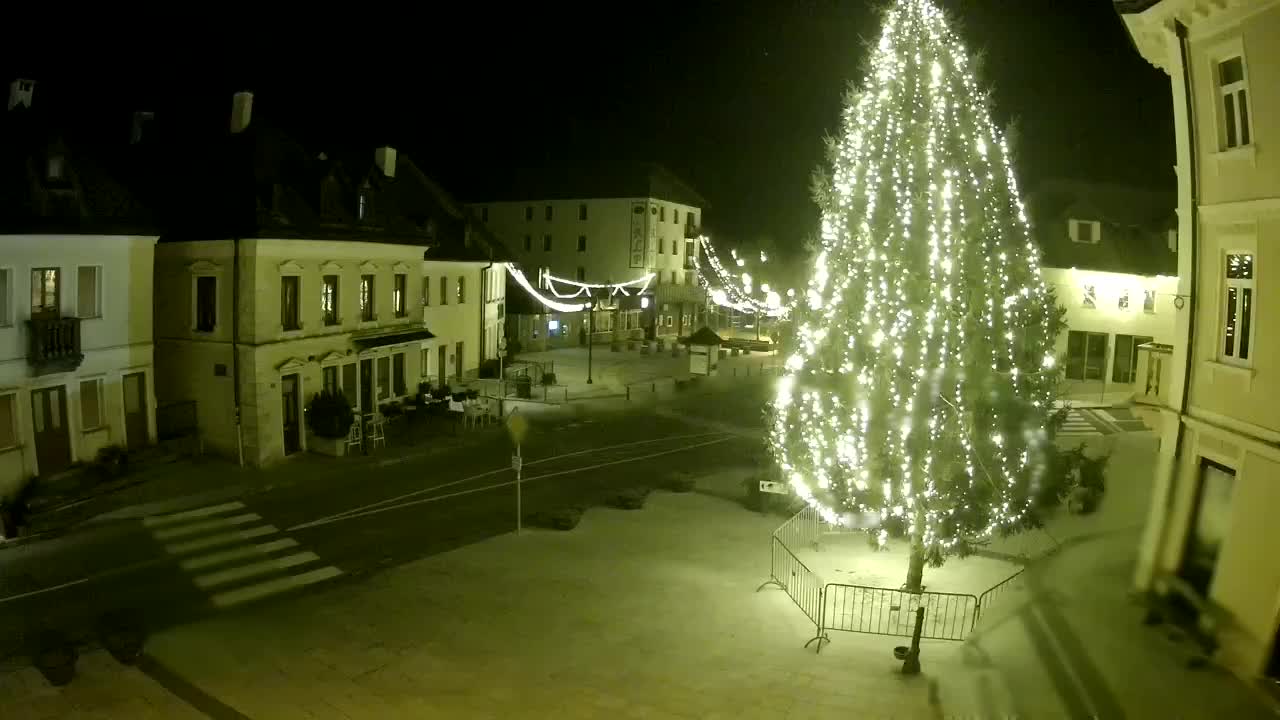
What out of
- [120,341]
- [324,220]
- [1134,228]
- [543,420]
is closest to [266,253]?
[324,220]

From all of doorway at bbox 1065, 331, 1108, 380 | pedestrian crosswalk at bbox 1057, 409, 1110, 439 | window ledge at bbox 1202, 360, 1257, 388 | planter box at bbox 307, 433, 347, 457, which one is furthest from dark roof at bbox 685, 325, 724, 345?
window ledge at bbox 1202, 360, 1257, 388

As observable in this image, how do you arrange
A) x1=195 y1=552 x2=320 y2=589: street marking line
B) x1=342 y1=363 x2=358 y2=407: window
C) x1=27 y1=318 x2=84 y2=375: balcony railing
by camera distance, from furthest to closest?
x1=342 y1=363 x2=358 y2=407: window → x1=27 y1=318 x2=84 y2=375: balcony railing → x1=195 y1=552 x2=320 y2=589: street marking line

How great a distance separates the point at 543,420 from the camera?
1275 inches

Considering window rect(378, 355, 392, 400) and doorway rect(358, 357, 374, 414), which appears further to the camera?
window rect(378, 355, 392, 400)

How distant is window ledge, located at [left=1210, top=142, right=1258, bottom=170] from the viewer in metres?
11.3

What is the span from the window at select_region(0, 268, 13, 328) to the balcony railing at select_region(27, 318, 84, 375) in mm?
394


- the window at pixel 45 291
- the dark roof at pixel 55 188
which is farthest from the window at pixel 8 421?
the dark roof at pixel 55 188

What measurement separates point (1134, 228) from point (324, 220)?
32.9 meters

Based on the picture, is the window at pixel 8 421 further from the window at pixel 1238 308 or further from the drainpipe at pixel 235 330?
the window at pixel 1238 308

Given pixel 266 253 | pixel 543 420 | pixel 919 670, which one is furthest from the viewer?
pixel 543 420

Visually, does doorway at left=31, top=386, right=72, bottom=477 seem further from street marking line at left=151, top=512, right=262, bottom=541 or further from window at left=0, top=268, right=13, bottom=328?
street marking line at left=151, top=512, right=262, bottom=541

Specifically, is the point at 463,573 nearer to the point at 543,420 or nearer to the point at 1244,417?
the point at 1244,417

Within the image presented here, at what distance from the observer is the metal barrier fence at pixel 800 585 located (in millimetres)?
12719

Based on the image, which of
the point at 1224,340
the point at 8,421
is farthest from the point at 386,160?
the point at 1224,340
